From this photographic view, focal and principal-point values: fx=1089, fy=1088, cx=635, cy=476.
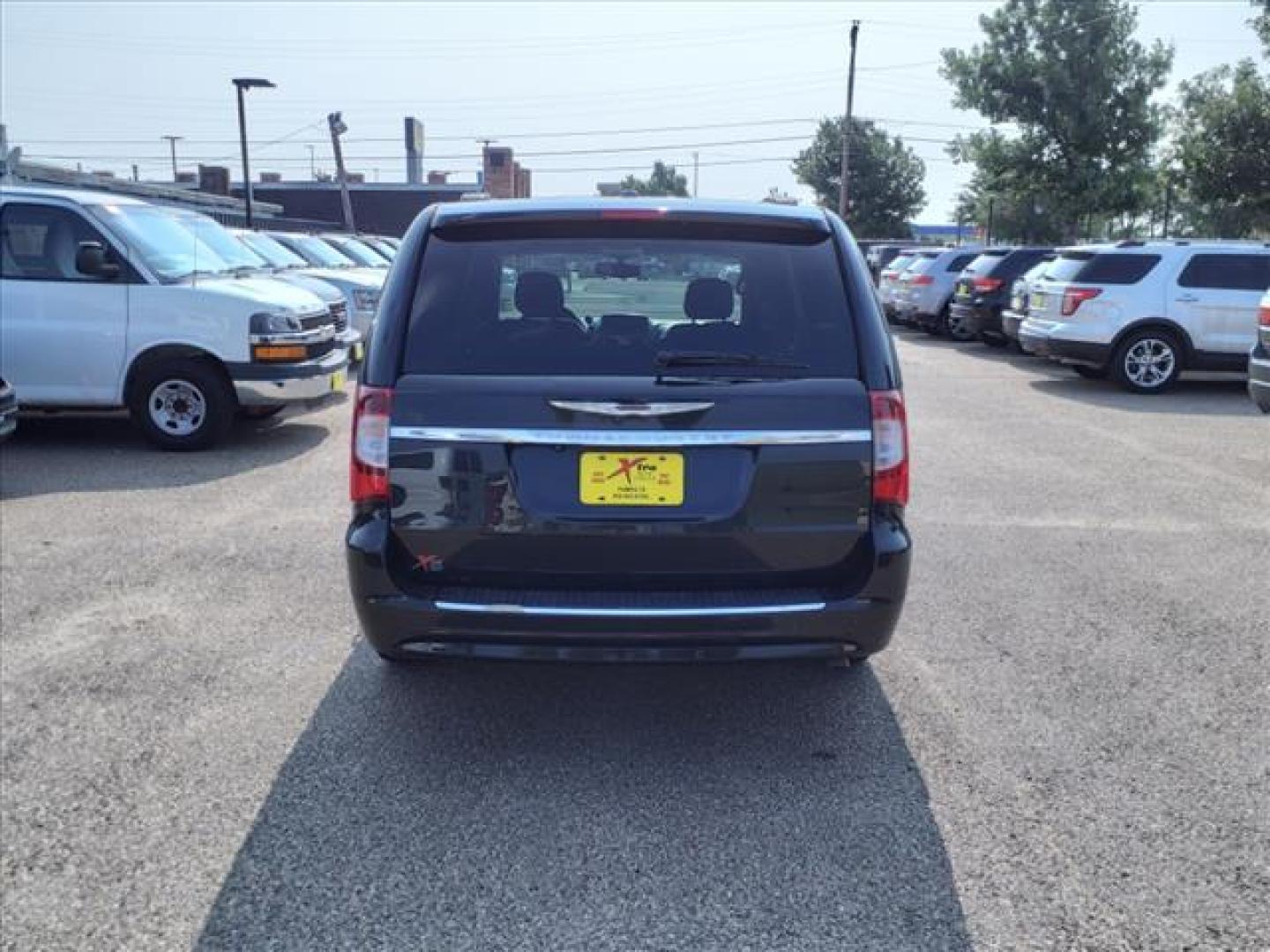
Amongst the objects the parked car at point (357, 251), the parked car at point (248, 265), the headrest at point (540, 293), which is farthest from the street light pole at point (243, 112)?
the headrest at point (540, 293)

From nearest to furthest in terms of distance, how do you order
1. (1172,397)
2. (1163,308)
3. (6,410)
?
1. (6,410)
2. (1163,308)
3. (1172,397)

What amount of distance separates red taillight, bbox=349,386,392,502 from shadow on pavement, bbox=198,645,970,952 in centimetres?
96

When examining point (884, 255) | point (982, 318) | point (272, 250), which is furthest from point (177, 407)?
point (884, 255)

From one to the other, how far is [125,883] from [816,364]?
2.49 m

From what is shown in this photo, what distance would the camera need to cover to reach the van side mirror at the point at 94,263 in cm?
816

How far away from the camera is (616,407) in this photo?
324cm

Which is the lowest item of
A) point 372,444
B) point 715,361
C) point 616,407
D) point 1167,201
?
point 372,444

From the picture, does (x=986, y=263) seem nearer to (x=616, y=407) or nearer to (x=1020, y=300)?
(x=1020, y=300)

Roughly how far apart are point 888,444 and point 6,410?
615 centimetres

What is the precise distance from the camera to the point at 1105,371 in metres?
13.5

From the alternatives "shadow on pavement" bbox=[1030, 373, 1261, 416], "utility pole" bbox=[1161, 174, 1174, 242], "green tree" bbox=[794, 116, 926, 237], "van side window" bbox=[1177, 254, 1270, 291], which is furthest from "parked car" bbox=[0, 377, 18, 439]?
"green tree" bbox=[794, 116, 926, 237]

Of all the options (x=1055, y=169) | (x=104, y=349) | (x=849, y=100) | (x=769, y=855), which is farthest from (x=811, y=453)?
(x=849, y=100)

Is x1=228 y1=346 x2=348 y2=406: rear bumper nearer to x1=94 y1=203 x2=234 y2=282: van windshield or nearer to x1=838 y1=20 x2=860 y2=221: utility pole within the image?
x1=94 y1=203 x2=234 y2=282: van windshield

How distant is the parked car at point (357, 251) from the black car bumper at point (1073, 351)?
10.4 meters
